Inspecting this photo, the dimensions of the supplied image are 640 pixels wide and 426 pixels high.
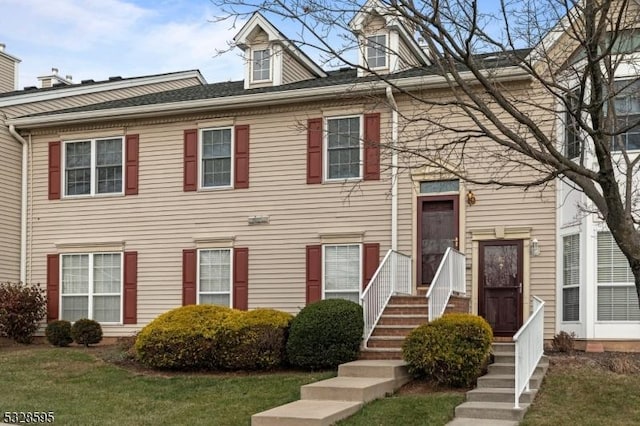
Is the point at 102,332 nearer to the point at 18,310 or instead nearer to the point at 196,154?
the point at 18,310

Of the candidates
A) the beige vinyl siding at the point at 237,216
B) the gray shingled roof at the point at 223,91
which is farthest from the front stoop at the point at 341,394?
the gray shingled roof at the point at 223,91

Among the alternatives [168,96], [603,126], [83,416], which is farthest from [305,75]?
[603,126]

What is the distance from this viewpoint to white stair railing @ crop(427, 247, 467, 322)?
1260cm

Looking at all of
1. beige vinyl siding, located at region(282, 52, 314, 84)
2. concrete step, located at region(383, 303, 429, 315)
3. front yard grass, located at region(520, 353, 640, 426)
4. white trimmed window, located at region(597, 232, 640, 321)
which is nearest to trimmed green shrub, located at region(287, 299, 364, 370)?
concrete step, located at region(383, 303, 429, 315)

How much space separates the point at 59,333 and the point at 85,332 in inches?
25.6

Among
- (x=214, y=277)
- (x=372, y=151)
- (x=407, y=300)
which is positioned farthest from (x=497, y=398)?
(x=214, y=277)

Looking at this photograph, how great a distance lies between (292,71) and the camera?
18.4 metres

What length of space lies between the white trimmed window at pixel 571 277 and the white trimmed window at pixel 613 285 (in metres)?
0.44

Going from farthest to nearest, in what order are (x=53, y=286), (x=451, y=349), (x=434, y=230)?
(x=53, y=286), (x=434, y=230), (x=451, y=349)

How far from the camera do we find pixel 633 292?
1338cm

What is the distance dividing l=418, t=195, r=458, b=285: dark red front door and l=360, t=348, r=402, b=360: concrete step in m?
2.86

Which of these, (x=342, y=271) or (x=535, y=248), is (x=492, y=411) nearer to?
(x=535, y=248)

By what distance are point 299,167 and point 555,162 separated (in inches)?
394

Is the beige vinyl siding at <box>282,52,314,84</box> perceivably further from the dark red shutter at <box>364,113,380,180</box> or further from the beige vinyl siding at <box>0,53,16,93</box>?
the beige vinyl siding at <box>0,53,16,93</box>
